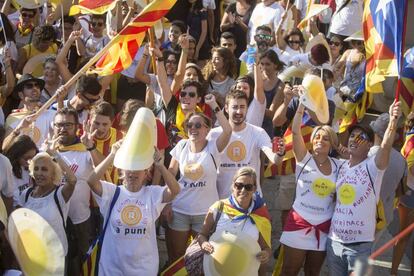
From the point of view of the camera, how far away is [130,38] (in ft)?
26.2

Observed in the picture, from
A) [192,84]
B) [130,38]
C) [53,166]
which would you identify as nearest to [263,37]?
[192,84]

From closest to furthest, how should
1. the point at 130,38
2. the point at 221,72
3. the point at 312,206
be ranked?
the point at 312,206
the point at 130,38
the point at 221,72

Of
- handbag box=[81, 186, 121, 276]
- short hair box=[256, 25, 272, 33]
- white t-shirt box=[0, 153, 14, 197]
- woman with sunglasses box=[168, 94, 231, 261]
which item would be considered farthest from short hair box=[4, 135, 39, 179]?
short hair box=[256, 25, 272, 33]

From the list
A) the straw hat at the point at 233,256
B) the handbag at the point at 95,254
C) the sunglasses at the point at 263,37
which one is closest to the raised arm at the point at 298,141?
the straw hat at the point at 233,256

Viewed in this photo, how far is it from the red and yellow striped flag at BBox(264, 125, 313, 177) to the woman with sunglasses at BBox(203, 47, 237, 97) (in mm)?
929

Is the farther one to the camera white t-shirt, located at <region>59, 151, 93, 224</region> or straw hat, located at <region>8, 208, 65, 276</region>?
white t-shirt, located at <region>59, 151, 93, 224</region>

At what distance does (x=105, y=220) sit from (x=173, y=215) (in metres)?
0.84

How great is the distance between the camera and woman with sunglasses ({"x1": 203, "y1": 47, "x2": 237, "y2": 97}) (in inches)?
353

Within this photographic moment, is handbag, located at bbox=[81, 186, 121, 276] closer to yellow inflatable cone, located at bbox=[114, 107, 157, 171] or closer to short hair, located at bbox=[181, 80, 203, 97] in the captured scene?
yellow inflatable cone, located at bbox=[114, 107, 157, 171]

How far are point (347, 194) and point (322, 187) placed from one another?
0.78 ft

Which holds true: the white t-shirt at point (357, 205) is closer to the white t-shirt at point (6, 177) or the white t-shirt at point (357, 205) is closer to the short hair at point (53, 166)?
the short hair at point (53, 166)

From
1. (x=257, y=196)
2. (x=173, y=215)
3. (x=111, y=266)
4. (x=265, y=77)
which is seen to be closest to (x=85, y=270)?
(x=111, y=266)

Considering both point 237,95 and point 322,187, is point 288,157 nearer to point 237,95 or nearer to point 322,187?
point 237,95

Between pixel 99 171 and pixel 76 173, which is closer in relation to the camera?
pixel 99 171
